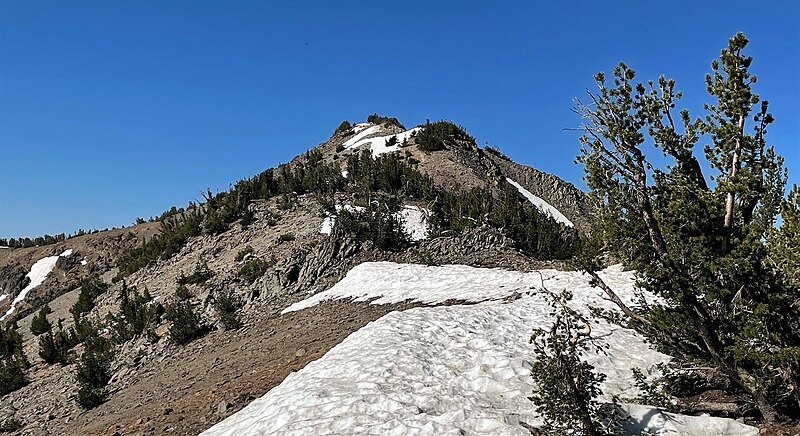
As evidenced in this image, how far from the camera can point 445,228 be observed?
20.8 m

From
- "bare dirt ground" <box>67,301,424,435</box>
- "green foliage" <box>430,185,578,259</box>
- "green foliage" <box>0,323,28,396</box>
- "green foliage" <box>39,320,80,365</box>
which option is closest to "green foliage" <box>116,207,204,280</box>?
"green foliage" <box>0,323,28,396</box>

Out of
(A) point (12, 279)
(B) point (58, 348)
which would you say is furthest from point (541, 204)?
(A) point (12, 279)

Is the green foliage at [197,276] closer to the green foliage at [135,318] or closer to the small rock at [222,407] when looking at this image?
the green foliage at [135,318]

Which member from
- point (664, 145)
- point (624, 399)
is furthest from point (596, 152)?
point (624, 399)

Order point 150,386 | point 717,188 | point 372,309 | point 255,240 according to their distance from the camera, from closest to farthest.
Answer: point 717,188
point 150,386
point 372,309
point 255,240

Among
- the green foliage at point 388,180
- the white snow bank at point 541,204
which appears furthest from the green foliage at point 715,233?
the white snow bank at point 541,204

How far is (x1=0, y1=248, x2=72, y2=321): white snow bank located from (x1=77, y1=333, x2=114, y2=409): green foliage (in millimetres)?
20310

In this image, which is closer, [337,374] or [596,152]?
[596,152]

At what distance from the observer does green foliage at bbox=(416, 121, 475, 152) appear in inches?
1430

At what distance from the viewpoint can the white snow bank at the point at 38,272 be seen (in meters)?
32.4

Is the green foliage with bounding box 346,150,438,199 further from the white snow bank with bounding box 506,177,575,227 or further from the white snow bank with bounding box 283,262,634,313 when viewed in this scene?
the white snow bank with bounding box 283,262,634,313

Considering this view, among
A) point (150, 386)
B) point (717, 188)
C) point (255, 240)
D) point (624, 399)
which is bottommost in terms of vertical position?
point (624, 399)

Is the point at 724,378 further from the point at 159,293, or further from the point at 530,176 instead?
the point at 530,176

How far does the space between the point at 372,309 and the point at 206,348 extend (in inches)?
183
